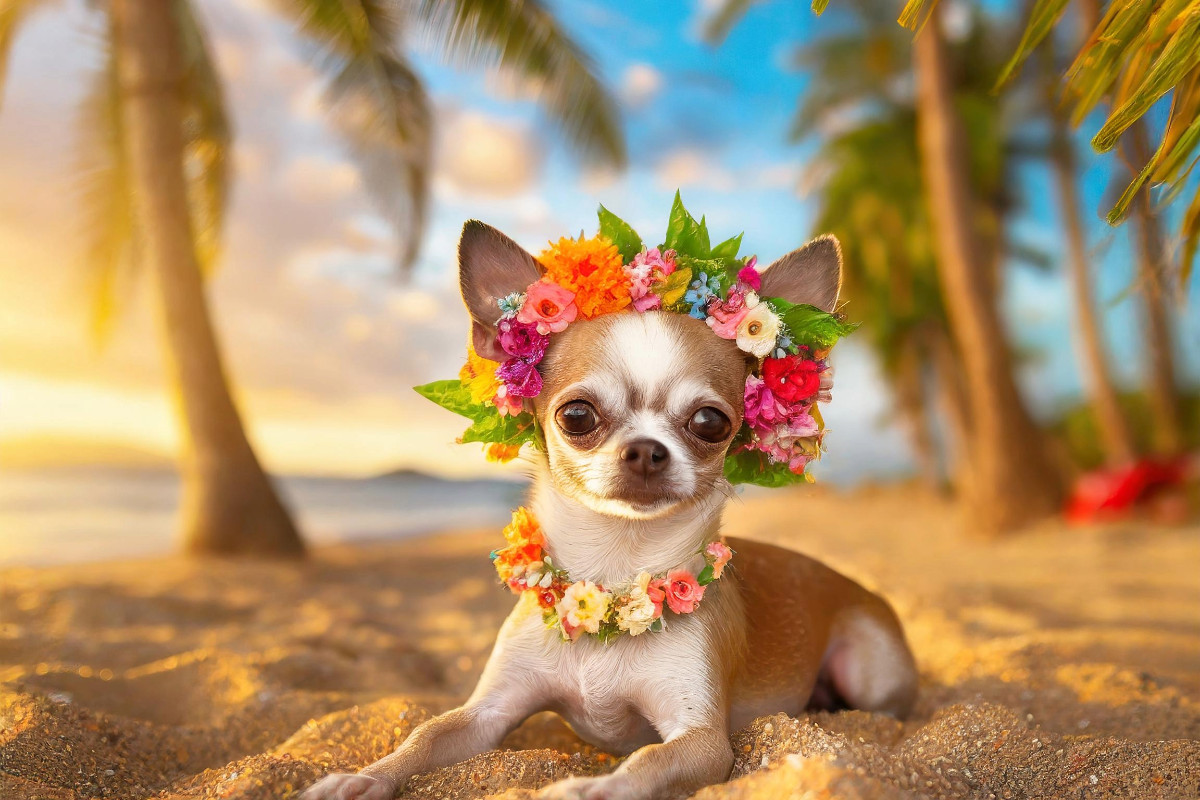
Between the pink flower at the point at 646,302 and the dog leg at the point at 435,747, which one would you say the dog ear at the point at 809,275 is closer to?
the pink flower at the point at 646,302

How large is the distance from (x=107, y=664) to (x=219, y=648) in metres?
0.45

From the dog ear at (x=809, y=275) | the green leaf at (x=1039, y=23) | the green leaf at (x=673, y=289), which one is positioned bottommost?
the green leaf at (x=673, y=289)

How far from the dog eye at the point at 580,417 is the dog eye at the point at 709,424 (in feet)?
0.85

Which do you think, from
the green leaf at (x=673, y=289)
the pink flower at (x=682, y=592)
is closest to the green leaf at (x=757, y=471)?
the pink flower at (x=682, y=592)

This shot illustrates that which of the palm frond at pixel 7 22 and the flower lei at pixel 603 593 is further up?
the palm frond at pixel 7 22

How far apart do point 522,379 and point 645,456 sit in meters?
0.49

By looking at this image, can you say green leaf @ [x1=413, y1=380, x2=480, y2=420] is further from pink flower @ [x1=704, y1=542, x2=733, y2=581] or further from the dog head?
pink flower @ [x1=704, y1=542, x2=733, y2=581]

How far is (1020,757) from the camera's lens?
2.40m

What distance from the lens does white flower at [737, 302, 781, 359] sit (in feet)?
8.05

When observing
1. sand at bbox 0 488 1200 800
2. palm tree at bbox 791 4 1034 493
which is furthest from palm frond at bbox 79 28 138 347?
palm tree at bbox 791 4 1034 493

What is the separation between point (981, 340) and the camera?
372 inches

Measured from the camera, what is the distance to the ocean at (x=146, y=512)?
9.04 meters

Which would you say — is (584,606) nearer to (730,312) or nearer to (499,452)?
(499,452)

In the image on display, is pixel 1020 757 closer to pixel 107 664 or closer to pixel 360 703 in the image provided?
pixel 360 703
